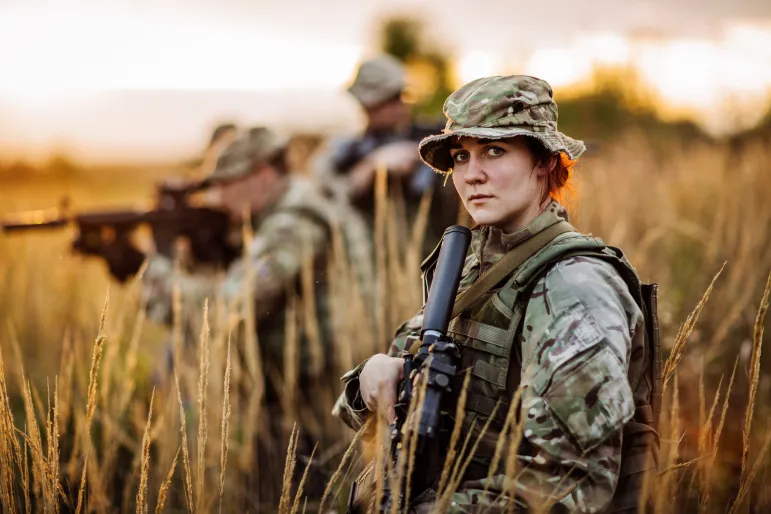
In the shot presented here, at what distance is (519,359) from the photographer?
4.83 feet

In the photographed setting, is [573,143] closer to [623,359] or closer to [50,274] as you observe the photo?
[623,359]

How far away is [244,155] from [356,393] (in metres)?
2.28

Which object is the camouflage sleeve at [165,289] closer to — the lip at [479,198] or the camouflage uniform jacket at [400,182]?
the camouflage uniform jacket at [400,182]

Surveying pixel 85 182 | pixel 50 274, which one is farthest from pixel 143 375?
pixel 85 182

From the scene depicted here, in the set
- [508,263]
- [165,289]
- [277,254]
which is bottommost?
[165,289]

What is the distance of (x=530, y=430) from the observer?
1.32 metres

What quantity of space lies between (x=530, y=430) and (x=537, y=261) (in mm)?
355

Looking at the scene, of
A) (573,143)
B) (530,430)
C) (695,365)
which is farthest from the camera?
(695,365)

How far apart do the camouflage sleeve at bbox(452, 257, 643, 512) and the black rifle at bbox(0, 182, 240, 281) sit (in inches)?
121

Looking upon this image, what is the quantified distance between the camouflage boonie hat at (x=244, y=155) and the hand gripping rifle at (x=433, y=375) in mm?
2424

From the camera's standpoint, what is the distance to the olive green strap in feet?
4.95

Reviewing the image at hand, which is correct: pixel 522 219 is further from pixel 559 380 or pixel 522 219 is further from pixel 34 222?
pixel 34 222

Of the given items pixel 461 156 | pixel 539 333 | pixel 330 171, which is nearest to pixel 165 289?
pixel 330 171

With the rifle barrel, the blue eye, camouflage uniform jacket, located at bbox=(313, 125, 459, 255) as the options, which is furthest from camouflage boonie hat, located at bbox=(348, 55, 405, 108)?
the blue eye
